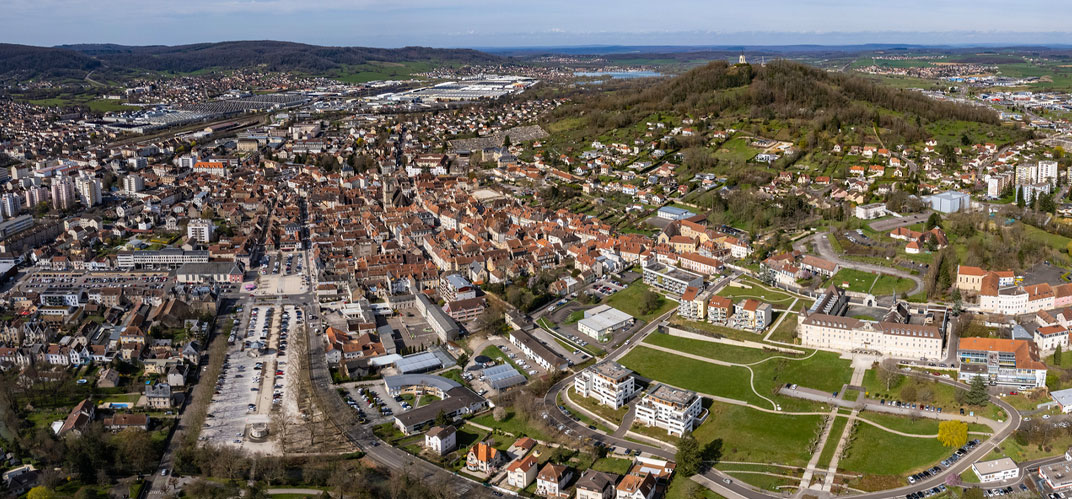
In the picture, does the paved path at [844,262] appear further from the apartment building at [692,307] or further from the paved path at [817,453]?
the paved path at [817,453]

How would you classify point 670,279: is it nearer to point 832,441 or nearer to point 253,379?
point 832,441

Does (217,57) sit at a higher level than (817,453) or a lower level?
higher

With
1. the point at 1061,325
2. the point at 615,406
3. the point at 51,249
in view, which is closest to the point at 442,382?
the point at 615,406

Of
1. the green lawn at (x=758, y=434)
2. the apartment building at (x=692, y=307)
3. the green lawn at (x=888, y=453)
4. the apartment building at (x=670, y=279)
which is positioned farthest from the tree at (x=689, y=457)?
the apartment building at (x=670, y=279)

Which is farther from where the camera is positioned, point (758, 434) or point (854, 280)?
point (854, 280)

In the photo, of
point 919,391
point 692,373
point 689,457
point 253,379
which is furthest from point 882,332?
point 253,379

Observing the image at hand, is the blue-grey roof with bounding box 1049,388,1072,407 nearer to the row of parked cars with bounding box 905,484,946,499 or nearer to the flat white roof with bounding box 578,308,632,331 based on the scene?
the row of parked cars with bounding box 905,484,946,499

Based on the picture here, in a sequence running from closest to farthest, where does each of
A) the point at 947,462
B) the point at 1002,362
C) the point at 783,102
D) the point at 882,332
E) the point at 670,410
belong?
the point at 947,462 < the point at 670,410 < the point at 1002,362 < the point at 882,332 < the point at 783,102

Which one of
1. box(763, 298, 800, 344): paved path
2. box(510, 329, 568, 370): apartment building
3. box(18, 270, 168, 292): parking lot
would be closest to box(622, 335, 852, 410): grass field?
box(763, 298, 800, 344): paved path
